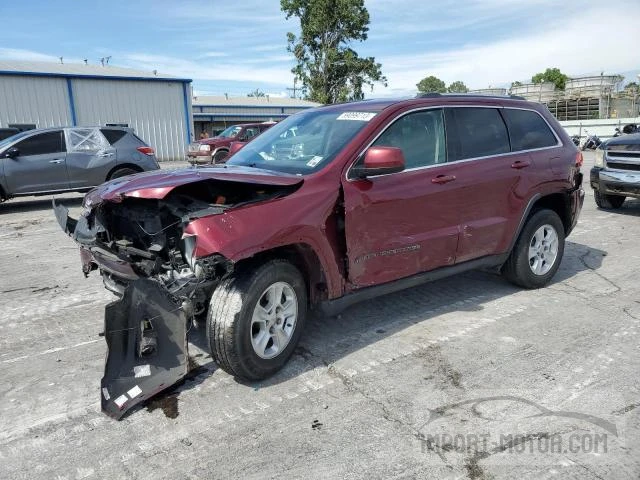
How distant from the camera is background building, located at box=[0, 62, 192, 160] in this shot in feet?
72.6

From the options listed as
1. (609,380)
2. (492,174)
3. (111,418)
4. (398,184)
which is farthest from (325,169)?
(609,380)

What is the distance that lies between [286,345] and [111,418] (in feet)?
3.79

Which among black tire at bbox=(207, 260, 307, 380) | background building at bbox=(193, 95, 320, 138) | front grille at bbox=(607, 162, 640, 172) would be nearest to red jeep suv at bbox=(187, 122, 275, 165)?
front grille at bbox=(607, 162, 640, 172)

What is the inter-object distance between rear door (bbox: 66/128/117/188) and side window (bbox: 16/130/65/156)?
19 centimetres

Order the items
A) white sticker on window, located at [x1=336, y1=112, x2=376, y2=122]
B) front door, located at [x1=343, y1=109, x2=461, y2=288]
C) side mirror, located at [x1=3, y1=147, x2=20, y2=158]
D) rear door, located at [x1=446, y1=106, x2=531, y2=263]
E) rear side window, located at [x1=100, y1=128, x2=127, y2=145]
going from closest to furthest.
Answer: front door, located at [x1=343, y1=109, x2=461, y2=288]
white sticker on window, located at [x1=336, y1=112, x2=376, y2=122]
rear door, located at [x1=446, y1=106, x2=531, y2=263]
side mirror, located at [x1=3, y1=147, x2=20, y2=158]
rear side window, located at [x1=100, y1=128, x2=127, y2=145]

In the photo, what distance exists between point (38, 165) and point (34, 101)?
14372 mm

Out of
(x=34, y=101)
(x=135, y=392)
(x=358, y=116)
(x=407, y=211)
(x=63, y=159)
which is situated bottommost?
(x=135, y=392)

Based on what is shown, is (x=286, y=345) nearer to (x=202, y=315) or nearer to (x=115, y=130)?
(x=202, y=315)

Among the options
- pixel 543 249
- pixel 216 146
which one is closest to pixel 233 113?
pixel 216 146

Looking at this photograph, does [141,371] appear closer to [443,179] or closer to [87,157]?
[443,179]

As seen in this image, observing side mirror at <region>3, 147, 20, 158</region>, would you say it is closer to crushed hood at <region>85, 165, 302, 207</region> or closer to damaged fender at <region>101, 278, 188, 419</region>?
crushed hood at <region>85, 165, 302, 207</region>

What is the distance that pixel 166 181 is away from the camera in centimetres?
324

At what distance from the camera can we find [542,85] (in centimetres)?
3800

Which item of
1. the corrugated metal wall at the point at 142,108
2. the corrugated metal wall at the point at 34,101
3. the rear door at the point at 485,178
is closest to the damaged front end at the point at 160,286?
the rear door at the point at 485,178
